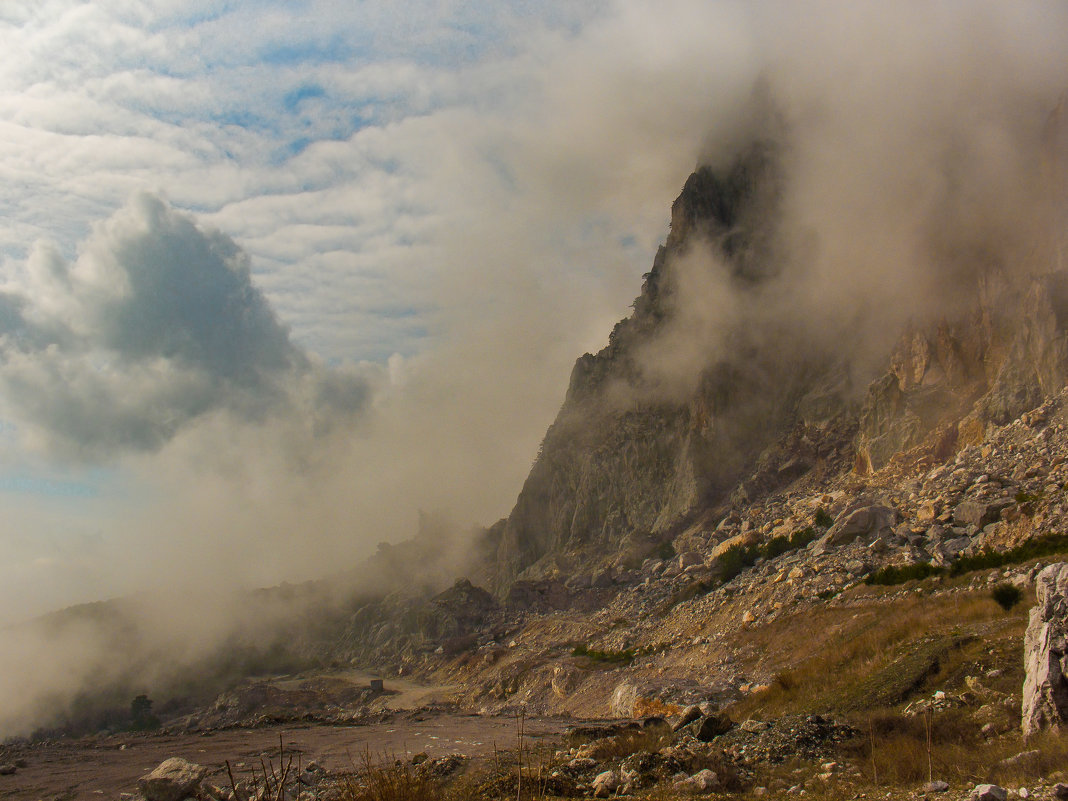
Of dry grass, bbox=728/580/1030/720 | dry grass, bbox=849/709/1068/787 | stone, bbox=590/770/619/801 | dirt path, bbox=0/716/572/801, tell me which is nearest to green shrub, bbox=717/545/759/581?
dry grass, bbox=728/580/1030/720

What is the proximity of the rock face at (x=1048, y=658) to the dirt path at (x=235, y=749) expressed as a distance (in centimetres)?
1540

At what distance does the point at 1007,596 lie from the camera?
22391mm

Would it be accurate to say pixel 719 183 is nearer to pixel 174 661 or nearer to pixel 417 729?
pixel 417 729

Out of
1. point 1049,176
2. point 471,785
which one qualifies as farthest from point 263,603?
point 1049,176

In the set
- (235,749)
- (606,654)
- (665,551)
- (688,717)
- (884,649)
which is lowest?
(606,654)

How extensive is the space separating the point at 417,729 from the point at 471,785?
853 inches

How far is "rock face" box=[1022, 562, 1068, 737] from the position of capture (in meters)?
12.7

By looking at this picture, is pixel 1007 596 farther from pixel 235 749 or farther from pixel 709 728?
pixel 235 749

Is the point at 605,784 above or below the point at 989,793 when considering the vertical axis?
below

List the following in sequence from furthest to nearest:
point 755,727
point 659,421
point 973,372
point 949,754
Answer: point 659,421 → point 973,372 → point 755,727 → point 949,754

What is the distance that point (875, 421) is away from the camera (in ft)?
199

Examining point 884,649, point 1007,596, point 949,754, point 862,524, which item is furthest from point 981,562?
point 949,754

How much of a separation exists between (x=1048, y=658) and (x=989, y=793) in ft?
15.8

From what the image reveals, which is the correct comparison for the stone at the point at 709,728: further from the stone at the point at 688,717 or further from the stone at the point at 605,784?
the stone at the point at 605,784
